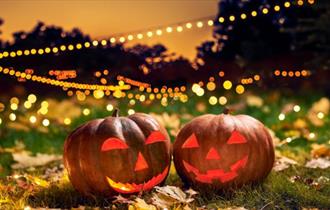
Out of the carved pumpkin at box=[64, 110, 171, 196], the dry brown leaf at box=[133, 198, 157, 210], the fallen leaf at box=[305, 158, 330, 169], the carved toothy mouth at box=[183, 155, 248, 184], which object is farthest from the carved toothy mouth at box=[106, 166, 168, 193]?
the fallen leaf at box=[305, 158, 330, 169]

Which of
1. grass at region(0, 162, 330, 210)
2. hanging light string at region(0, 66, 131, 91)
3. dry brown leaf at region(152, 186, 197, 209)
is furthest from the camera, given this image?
hanging light string at region(0, 66, 131, 91)

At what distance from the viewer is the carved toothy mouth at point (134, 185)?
146 inches

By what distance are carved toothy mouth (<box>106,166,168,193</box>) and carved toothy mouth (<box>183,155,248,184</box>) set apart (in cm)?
23

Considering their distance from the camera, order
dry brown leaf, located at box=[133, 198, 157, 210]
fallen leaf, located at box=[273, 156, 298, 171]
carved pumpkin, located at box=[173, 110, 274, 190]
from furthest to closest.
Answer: fallen leaf, located at box=[273, 156, 298, 171], carved pumpkin, located at box=[173, 110, 274, 190], dry brown leaf, located at box=[133, 198, 157, 210]

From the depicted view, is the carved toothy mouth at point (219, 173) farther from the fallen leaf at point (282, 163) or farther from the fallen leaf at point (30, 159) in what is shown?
the fallen leaf at point (30, 159)

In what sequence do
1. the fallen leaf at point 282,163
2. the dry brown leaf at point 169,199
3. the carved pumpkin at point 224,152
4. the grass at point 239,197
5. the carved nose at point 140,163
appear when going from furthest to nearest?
the fallen leaf at point 282,163 → the carved pumpkin at point 224,152 → the carved nose at point 140,163 → the grass at point 239,197 → the dry brown leaf at point 169,199

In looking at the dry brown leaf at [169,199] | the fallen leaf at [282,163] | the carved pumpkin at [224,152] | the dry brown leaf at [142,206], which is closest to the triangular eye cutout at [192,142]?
the carved pumpkin at [224,152]

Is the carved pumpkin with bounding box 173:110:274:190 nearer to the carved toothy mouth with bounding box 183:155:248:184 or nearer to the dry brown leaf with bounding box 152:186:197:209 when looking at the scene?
the carved toothy mouth with bounding box 183:155:248:184

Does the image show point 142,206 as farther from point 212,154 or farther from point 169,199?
point 212,154

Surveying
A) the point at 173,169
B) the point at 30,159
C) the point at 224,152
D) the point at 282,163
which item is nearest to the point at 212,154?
the point at 224,152

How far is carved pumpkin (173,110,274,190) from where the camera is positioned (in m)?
3.82

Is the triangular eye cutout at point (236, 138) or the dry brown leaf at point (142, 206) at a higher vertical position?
the triangular eye cutout at point (236, 138)

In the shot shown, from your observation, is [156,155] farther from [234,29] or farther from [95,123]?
[234,29]

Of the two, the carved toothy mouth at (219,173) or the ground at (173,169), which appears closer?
the ground at (173,169)
